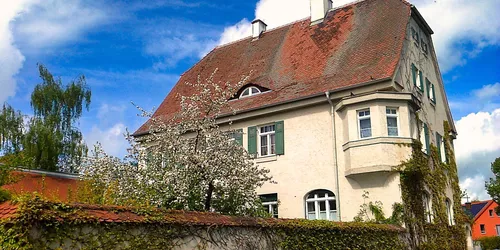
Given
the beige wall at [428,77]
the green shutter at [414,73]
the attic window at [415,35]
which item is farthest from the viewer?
the attic window at [415,35]

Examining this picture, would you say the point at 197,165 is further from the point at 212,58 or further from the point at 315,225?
the point at 212,58

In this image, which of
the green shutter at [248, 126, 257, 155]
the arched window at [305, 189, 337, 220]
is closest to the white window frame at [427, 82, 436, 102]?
the arched window at [305, 189, 337, 220]

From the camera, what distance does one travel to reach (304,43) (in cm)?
2216

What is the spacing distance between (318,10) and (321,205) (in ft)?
33.9

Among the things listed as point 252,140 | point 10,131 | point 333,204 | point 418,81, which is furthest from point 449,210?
point 10,131

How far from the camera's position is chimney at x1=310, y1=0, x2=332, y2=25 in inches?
904

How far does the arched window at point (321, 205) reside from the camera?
17328 millimetres

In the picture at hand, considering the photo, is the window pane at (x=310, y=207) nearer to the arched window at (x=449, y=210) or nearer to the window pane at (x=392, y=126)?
the window pane at (x=392, y=126)

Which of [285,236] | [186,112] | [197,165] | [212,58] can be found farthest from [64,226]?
[212,58]

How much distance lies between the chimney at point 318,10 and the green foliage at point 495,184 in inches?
1331

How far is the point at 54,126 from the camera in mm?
31328

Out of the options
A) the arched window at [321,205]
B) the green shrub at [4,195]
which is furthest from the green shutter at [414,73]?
the green shrub at [4,195]

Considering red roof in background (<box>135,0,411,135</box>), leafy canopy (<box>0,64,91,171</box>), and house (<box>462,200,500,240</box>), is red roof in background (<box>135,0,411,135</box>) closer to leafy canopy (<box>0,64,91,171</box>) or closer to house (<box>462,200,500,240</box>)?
leafy canopy (<box>0,64,91,171</box>)

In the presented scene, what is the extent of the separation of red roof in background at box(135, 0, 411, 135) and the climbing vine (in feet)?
11.8
